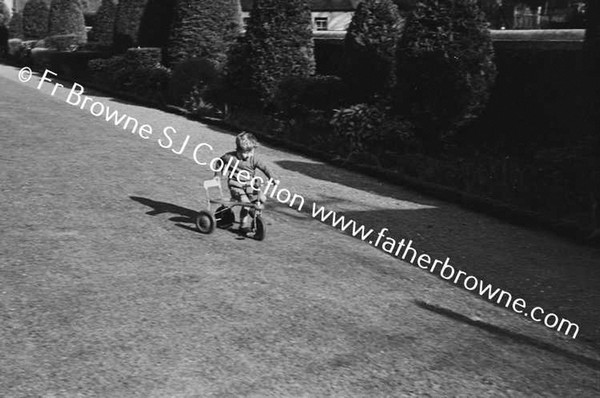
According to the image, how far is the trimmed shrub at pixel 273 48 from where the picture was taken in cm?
1736

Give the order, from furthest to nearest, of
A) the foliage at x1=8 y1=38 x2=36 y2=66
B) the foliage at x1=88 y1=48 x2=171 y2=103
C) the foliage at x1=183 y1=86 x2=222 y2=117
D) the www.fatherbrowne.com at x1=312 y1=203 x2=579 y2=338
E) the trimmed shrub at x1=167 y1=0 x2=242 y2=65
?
the foliage at x1=8 y1=38 x2=36 y2=66 → the trimmed shrub at x1=167 y1=0 x2=242 y2=65 → the foliage at x1=88 y1=48 x2=171 y2=103 → the foliage at x1=183 y1=86 x2=222 y2=117 → the www.fatherbrowne.com at x1=312 y1=203 x2=579 y2=338

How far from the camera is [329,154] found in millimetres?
13891

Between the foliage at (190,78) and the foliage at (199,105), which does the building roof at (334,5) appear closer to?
the foliage at (190,78)

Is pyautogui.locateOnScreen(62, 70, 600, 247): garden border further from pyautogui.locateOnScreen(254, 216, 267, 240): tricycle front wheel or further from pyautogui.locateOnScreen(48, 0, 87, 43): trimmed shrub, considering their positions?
pyautogui.locateOnScreen(48, 0, 87, 43): trimmed shrub

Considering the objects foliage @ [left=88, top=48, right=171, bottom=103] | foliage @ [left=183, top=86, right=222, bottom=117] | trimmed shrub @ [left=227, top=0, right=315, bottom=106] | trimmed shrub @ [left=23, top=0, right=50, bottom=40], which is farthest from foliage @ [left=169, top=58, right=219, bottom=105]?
trimmed shrub @ [left=23, top=0, right=50, bottom=40]

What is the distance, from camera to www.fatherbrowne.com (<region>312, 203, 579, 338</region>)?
273 inches

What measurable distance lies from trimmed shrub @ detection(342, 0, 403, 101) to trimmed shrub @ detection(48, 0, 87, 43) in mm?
30307


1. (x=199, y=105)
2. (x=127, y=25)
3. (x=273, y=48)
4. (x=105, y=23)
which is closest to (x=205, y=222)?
(x=273, y=48)

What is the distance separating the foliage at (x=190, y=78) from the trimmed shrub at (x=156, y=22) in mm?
5155

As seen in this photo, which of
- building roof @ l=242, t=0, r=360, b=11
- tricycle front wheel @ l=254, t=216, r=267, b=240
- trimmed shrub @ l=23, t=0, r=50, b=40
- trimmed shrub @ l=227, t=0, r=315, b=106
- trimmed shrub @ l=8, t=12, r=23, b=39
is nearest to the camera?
tricycle front wheel @ l=254, t=216, r=267, b=240

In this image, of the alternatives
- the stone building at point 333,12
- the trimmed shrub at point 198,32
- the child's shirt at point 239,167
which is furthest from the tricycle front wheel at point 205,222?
the stone building at point 333,12

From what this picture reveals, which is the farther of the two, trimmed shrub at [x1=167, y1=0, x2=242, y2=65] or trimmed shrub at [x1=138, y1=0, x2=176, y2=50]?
trimmed shrub at [x1=138, y1=0, x2=176, y2=50]

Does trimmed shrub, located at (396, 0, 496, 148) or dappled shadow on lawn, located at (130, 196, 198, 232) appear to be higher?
trimmed shrub, located at (396, 0, 496, 148)

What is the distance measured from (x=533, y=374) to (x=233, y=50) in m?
13.7
